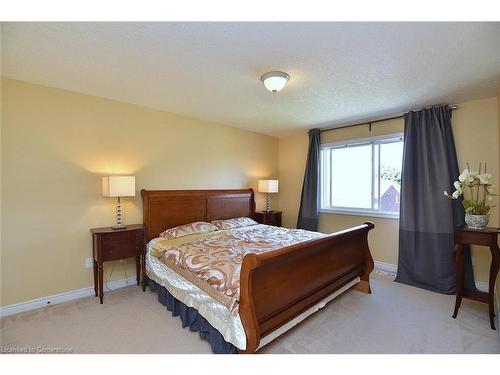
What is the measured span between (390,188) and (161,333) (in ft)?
11.7

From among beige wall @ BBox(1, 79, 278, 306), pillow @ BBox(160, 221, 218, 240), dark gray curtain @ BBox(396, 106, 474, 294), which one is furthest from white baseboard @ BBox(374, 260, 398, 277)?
beige wall @ BBox(1, 79, 278, 306)

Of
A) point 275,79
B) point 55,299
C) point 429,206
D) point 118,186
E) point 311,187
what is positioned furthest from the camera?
point 311,187

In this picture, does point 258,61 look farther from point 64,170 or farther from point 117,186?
point 64,170

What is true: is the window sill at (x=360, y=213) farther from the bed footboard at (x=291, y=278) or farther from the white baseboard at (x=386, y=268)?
the bed footboard at (x=291, y=278)

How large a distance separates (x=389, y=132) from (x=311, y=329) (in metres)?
2.99

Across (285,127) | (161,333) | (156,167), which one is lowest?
(161,333)

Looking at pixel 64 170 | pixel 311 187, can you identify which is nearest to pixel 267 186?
pixel 311 187

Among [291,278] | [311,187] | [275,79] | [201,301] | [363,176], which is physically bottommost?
[201,301]

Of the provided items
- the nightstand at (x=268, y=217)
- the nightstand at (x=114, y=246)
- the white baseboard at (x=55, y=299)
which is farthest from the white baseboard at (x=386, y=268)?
the white baseboard at (x=55, y=299)

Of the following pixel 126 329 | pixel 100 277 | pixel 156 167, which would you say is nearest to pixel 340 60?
pixel 156 167

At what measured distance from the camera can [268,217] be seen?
14.4ft

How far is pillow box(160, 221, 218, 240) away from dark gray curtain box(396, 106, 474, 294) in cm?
268

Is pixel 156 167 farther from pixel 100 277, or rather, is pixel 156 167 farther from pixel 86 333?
pixel 86 333
